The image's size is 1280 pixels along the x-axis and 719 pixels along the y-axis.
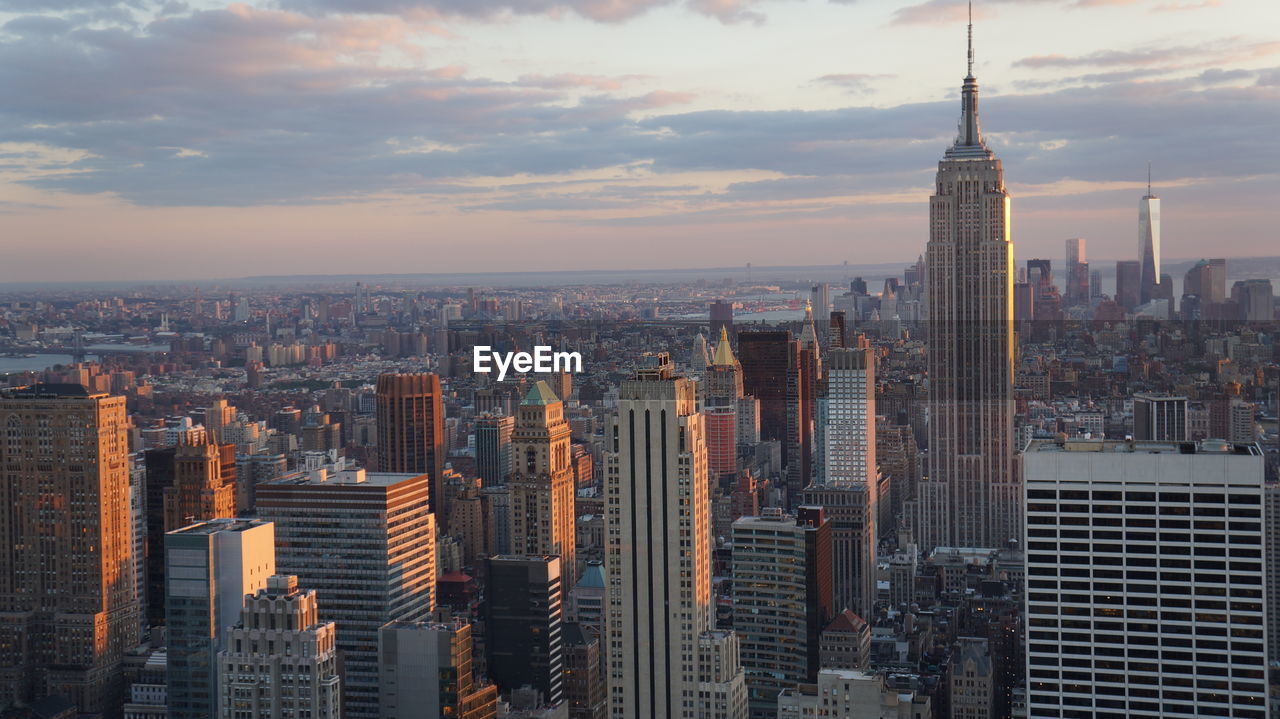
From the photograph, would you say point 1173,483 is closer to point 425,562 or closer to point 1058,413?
point 1058,413

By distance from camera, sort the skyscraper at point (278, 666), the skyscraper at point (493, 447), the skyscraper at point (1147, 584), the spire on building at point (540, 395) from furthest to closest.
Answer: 1. the skyscraper at point (493, 447)
2. the spire on building at point (540, 395)
3. the skyscraper at point (278, 666)
4. the skyscraper at point (1147, 584)

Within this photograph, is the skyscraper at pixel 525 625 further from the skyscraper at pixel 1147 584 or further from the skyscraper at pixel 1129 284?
the skyscraper at pixel 1129 284

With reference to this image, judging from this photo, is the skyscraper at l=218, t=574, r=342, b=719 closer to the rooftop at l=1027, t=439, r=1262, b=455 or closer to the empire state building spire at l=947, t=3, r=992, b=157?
the rooftop at l=1027, t=439, r=1262, b=455

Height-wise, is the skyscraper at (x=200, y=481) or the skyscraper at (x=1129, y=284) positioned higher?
the skyscraper at (x=1129, y=284)

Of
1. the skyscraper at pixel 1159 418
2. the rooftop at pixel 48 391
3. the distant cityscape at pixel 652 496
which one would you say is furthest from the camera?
the rooftop at pixel 48 391

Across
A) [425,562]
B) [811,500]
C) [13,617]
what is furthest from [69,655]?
[811,500]

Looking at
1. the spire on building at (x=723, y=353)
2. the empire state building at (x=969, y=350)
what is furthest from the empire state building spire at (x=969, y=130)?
the spire on building at (x=723, y=353)

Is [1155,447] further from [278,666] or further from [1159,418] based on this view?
[278,666]

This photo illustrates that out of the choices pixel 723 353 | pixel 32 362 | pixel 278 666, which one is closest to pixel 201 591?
pixel 278 666
